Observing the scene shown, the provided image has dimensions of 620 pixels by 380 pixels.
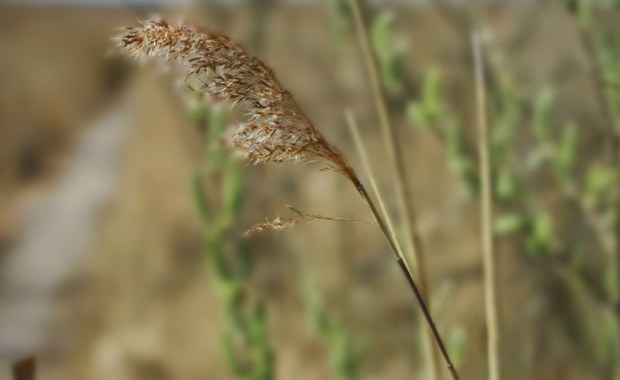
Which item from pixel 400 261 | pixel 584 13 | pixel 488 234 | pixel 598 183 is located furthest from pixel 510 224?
pixel 400 261

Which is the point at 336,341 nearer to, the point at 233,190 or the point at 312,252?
the point at 233,190

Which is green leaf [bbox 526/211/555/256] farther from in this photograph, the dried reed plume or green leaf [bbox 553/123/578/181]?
the dried reed plume

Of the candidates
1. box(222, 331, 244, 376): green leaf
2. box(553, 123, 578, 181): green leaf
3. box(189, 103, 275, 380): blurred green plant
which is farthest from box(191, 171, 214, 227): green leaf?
box(553, 123, 578, 181): green leaf

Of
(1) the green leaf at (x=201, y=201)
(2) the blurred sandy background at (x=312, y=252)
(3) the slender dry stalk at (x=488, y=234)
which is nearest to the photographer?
(3) the slender dry stalk at (x=488, y=234)

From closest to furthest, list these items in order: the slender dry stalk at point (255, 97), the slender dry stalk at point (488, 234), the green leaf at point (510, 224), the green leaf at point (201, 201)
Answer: the slender dry stalk at point (255, 97)
the slender dry stalk at point (488, 234)
the green leaf at point (201, 201)
the green leaf at point (510, 224)

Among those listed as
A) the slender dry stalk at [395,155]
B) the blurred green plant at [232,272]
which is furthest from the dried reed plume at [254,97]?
the blurred green plant at [232,272]

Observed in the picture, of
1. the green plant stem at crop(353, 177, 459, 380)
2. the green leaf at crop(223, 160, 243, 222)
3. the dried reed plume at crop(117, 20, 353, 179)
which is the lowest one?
the green plant stem at crop(353, 177, 459, 380)

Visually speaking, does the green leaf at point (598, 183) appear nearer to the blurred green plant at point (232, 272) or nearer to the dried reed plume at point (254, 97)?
the blurred green plant at point (232, 272)

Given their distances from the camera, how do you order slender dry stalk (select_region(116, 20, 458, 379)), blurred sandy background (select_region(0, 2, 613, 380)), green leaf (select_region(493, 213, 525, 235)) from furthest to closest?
blurred sandy background (select_region(0, 2, 613, 380))
green leaf (select_region(493, 213, 525, 235))
slender dry stalk (select_region(116, 20, 458, 379))
